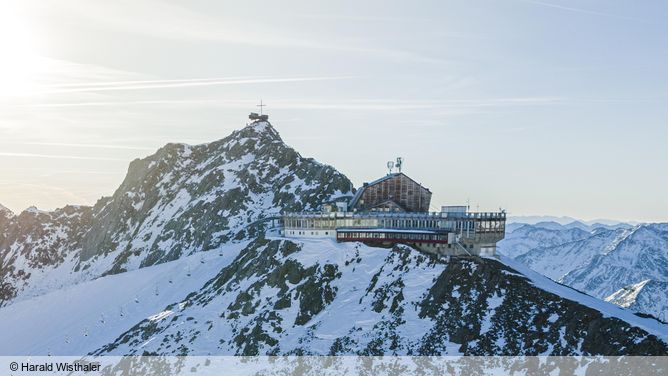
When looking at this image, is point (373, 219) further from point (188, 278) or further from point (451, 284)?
point (188, 278)

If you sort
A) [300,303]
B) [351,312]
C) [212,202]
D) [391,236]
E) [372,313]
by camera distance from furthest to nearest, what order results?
[212,202] → [391,236] → [300,303] → [351,312] → [372,313]

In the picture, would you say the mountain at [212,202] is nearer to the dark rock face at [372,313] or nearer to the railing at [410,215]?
the railing at [410,215]

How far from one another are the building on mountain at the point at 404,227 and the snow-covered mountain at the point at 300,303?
482cm

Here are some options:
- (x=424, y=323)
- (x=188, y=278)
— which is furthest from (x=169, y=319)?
(x=424, y=323)

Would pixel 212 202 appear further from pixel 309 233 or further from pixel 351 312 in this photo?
pixel 351 312

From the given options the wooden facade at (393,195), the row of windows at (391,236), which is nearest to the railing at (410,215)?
the row of windows at (391,236)

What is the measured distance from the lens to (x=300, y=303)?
82812 mm

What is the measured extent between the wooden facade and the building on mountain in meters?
0.22

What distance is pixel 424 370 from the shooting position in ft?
200

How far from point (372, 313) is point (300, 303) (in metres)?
12.9

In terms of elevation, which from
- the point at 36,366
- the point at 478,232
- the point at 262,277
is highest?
the point at 478,232

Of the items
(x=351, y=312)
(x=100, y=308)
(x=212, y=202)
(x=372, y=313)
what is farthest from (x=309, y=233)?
(x=212, y=202)

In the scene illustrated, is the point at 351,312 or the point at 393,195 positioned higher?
the point at 393,195

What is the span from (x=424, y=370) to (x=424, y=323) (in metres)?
8.83
